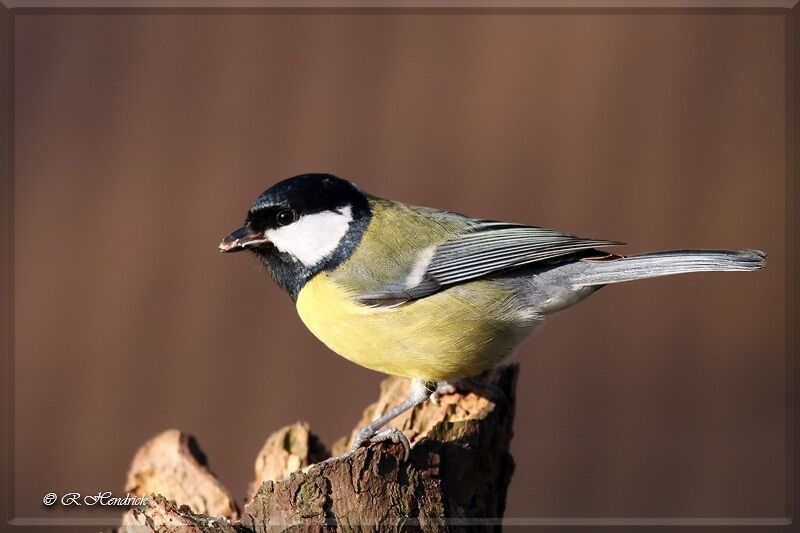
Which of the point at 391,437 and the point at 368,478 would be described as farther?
the point at 391,437

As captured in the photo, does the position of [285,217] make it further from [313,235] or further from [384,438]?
[384,438]

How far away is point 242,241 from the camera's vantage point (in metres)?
2.14

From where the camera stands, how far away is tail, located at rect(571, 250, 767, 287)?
1981 mm

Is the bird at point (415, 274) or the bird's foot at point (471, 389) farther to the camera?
the bird's foot at point (471, 389)

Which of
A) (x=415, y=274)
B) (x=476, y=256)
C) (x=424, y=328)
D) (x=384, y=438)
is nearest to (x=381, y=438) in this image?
(x=384, y=438)

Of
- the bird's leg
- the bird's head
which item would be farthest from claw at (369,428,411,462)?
the bird's head

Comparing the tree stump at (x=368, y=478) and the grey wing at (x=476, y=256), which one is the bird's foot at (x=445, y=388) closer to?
the tree stump at (x=368, y=478)

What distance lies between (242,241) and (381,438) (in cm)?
62

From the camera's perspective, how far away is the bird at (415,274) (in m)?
2.08

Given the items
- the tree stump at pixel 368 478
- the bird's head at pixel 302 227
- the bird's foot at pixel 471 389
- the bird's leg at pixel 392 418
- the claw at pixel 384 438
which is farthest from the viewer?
the bird's foot at pixel 471 389

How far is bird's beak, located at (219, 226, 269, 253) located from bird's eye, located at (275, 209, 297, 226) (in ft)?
0.20

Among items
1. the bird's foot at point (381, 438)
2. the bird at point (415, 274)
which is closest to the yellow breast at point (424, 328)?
the bird at point (415, 274)

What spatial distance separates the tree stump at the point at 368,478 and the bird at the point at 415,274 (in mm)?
142

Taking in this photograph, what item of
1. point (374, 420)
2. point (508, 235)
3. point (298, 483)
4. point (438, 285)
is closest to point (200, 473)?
point (374, 420)
